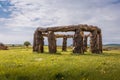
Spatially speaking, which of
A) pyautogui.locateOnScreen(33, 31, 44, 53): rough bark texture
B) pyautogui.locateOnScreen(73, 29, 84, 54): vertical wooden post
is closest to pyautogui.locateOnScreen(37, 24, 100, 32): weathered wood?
pyautogui.locateOnScreen(73, 29, 84, 54): vertical wooden post

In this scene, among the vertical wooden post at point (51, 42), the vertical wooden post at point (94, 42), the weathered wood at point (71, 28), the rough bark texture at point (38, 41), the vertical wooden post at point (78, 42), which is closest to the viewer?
the vertical wooden post at point (78, 42)

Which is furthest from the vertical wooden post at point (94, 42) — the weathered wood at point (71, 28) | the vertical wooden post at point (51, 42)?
the vertical wooden post at point (51, 42)

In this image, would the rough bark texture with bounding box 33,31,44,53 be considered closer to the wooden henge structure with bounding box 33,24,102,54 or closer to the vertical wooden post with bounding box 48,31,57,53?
the wooden henge structure with bounding box 33,24,102,54

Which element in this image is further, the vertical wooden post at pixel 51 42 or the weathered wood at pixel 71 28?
the vertical wooden post at pixel 51 42

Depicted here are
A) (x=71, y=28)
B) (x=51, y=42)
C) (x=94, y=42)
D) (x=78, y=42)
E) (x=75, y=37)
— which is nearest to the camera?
(x=78, y=42)

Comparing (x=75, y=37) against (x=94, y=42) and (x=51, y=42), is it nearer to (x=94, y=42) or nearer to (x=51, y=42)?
(x=51, y=42)

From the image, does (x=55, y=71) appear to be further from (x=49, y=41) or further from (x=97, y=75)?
(x=49, y=41)

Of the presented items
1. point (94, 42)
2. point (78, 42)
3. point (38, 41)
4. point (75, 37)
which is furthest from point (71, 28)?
point (38, 41)

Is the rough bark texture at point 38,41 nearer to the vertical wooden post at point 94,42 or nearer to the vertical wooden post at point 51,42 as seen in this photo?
the vertical wooden post at point 51,42

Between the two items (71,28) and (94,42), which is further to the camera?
(94,42)

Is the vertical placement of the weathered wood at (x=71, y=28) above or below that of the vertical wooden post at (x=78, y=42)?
above

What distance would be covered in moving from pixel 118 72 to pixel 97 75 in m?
1.63

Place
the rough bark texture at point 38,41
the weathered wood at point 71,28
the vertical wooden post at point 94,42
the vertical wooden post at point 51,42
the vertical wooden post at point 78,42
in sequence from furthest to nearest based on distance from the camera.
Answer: the rough bark texture at point 38,41 → the vertical wooden post at point 94,42 → the vertical wooden post at point 51,42 → the weathered wood at point 71,28 → the vertical wooden post at point 78,42

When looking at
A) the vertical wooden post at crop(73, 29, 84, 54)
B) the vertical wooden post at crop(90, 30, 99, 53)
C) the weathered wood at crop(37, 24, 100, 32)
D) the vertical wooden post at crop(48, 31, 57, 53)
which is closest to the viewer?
the vertical wooden post at crop(73, 29, 84, 54)
